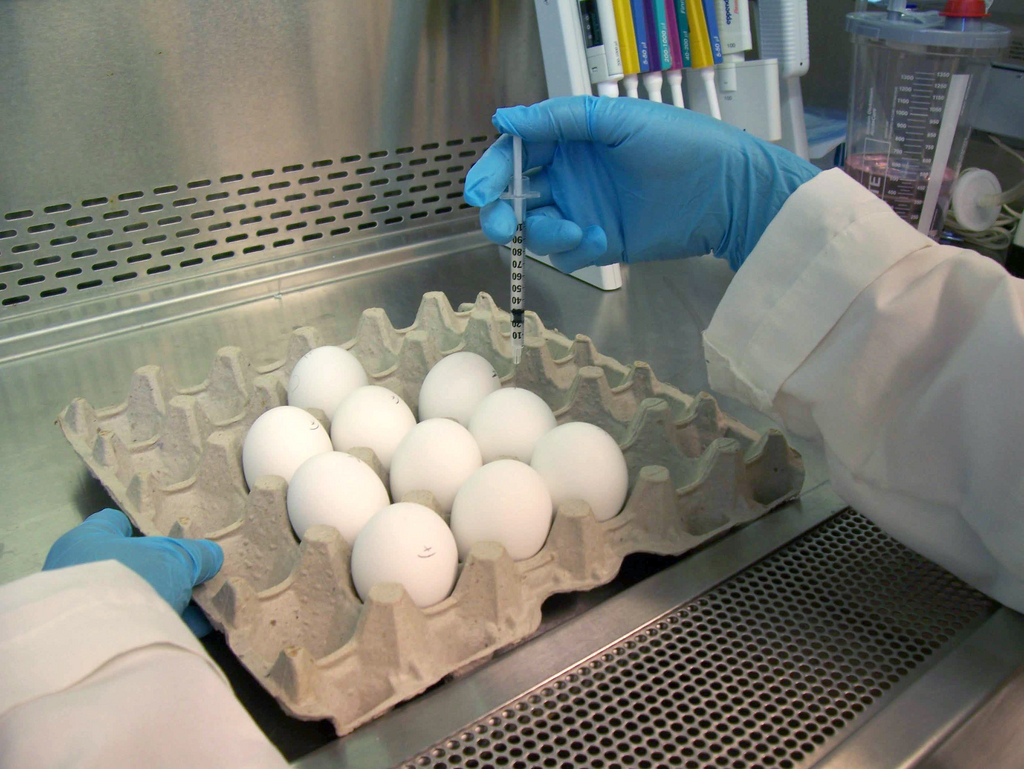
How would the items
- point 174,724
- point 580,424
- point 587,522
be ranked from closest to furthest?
point 174,724
point 587,522
point 580,424

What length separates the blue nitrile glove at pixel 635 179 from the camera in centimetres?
112

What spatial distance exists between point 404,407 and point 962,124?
128 centimetres

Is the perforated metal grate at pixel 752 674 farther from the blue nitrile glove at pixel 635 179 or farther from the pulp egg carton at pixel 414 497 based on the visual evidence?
the blue nitrile glove at pixel 635 179

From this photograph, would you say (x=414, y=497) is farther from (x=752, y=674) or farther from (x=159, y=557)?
(x=752, y=674)

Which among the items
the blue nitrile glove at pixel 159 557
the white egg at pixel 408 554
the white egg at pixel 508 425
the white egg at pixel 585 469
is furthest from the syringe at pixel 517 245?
the blue nitrile glove at pixel 159 557

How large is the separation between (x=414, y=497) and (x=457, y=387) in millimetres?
243

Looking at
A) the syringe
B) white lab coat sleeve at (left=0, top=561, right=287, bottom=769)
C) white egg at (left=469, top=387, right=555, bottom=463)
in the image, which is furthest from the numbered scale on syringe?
white lab coat sleeve at (left=0, top=561, right=287, bottom=769)

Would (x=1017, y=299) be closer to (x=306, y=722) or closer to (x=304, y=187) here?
(x=306, y=722)

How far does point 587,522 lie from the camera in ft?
3.01

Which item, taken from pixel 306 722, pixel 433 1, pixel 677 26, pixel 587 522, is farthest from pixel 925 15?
pixel 306 722

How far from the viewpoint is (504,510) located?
0.93 meters

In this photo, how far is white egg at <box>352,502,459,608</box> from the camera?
2.86ft

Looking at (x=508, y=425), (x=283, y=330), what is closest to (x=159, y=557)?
(x=508, y=425)

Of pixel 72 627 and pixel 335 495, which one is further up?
pixel 72 627
